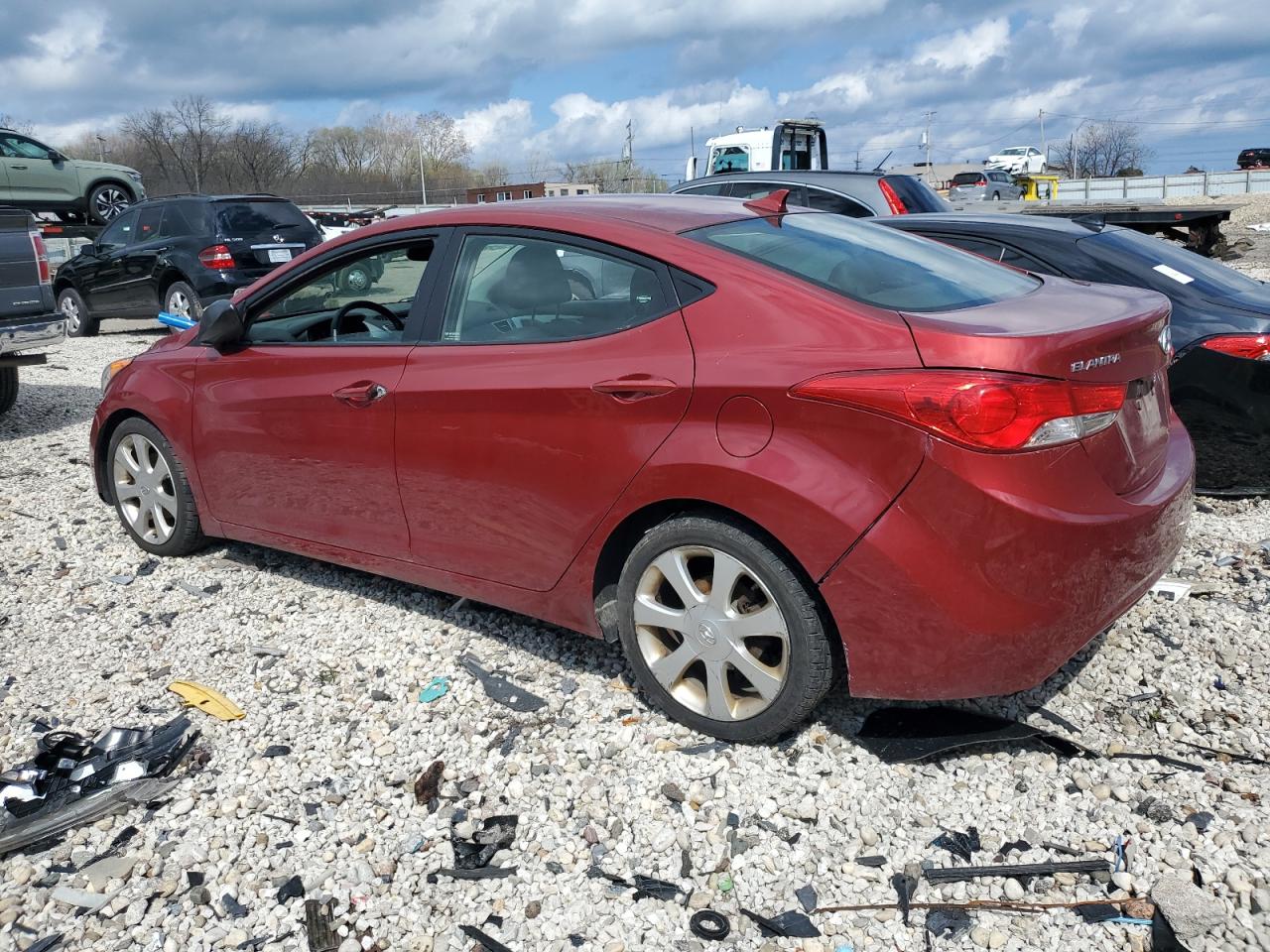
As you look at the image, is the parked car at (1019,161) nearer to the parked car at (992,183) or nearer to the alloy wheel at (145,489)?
the parked car at (992,183)

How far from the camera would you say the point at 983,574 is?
2.87 m

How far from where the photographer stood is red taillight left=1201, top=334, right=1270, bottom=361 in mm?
4930

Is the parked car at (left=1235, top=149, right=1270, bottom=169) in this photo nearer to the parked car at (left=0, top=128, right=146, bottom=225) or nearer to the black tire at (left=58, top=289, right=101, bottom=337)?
the parked car at (left=0, top=128, right=146, bottom=225)

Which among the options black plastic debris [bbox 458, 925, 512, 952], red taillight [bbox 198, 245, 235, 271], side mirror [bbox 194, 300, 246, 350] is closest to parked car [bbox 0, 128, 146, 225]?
red taillight [bbox 198, 245, 235, 271]

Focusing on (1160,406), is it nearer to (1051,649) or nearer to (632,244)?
(1051,649)

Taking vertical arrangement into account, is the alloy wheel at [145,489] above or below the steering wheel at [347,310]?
below

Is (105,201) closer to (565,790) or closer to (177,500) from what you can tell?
(177,500)

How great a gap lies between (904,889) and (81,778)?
258 cm

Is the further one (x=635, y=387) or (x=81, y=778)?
(x=81, y=778)

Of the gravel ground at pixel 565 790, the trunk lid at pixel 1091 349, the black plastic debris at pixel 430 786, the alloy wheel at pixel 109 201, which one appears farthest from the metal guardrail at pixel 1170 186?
the black plastic debris at pixel 430 786

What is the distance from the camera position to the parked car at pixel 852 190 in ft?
33.3

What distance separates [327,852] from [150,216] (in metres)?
13.1

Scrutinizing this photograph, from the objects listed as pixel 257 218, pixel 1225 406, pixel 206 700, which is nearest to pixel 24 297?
pixel 257 218

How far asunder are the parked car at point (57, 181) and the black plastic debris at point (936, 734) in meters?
20.8
